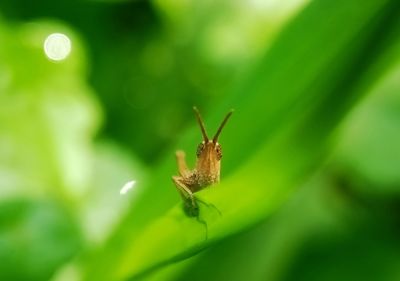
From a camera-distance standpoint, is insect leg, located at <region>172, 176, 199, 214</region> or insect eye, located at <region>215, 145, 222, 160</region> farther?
insect eye, located at <region>215, 145, 222, 160</region>

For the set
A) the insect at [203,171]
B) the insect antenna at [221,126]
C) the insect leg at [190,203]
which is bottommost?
the insect leg at [190,203]

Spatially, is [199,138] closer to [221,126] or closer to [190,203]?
[221,126]

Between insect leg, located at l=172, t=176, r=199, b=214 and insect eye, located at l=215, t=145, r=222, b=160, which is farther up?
insect eye, located at l=215, t=145, r=222, b=160

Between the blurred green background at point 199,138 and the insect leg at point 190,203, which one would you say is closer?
the insect leg at point 190,203

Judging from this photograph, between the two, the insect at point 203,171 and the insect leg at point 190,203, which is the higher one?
the insect at point 203,171

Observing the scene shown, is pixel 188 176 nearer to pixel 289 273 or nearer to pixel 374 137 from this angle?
pixel 289 273

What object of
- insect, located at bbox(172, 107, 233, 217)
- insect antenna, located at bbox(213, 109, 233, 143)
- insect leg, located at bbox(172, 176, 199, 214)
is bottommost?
insect leg, located at bbox(172, 176, 199, 214)

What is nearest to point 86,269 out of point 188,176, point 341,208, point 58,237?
point 58,237

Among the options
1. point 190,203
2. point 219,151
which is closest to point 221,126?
point 219,151
